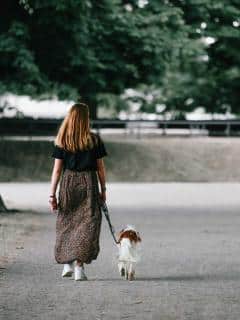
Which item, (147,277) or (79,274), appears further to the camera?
(147,277)

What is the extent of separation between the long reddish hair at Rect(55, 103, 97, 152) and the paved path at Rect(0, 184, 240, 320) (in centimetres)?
133

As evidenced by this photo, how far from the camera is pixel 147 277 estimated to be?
35.9 ft

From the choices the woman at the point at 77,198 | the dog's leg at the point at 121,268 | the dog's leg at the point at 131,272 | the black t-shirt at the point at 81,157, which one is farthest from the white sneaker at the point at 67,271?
the black t-shirt at the point at 81,157

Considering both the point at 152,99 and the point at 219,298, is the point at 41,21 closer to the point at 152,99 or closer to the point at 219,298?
the point at 219,298

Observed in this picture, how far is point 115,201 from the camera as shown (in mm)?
24344

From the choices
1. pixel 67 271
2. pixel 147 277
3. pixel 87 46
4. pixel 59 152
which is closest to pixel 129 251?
pixel 147 277

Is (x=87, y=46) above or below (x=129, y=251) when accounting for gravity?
above

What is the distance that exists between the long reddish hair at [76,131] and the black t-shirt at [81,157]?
44 millimetres

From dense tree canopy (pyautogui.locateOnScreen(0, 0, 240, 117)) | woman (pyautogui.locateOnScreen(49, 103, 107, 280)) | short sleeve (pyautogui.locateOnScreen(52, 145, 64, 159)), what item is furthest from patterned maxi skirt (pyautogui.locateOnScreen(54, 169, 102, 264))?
dense tree canopy (pyautogui.locateOnScreen(0, 0, 240, 117))

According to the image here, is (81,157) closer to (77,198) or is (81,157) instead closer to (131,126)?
(77,198)

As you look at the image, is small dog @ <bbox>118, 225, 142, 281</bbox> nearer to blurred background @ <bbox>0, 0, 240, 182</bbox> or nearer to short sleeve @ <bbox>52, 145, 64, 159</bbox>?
short sleeve @ <bbox>52, 145, 64, 159</bbox>

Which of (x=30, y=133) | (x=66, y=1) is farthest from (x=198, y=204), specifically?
(x=30, y=133)

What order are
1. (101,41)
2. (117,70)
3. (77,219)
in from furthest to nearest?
(117,70) < (101,41) < (77,219)

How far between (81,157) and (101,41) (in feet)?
89.2
